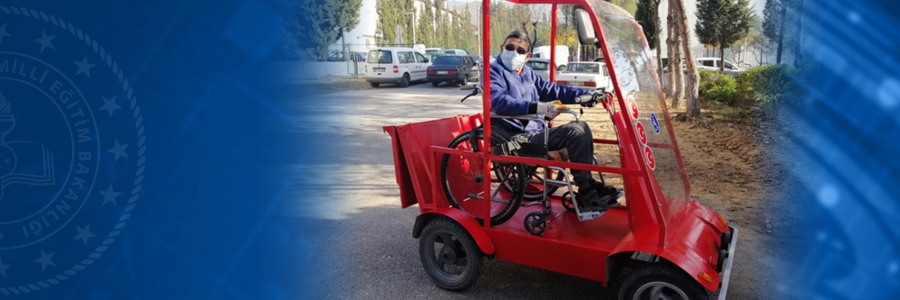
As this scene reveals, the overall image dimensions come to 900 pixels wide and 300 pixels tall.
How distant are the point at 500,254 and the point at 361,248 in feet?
4.37

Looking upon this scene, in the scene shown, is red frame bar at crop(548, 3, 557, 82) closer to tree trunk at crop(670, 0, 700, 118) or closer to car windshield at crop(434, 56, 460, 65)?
tree trunk at crop(670, 0, 700, 118)

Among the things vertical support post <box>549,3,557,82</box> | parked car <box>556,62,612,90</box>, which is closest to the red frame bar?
vertical support post <box>549,3,557,82</box>

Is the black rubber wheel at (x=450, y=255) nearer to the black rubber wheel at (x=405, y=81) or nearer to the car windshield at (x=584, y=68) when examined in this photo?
the car windshield at (x=584, y=68)

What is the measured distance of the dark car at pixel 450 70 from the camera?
21766mm

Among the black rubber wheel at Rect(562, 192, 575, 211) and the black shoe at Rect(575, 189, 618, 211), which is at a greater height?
the black shoe at Rect(575, 189, 618, 211)

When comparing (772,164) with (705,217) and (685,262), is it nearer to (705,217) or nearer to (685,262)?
(705,217)

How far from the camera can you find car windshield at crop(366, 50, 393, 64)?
20.8m

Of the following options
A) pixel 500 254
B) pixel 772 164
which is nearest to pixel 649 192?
pixel 500 254

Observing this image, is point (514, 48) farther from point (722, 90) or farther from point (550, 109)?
point (722, 90)

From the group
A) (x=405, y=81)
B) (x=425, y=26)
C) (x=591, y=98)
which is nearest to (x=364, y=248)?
(x=591, y=98)

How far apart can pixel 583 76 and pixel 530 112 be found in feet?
46.3

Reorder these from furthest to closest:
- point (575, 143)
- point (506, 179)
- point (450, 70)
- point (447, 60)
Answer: point (447, 60)
point (450, 70)
point (506, 179)
point (575, 143)

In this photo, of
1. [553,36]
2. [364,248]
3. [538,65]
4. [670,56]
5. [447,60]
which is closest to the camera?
[553,36]

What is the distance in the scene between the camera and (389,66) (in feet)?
69.1
